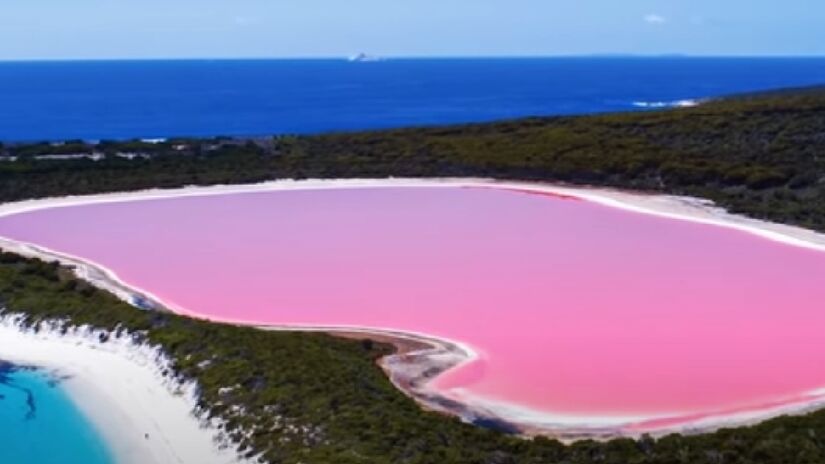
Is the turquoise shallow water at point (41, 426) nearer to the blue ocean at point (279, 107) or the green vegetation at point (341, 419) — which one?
the green vegetation at point (341, 419)

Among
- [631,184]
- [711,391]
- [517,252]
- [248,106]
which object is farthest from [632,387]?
[248,106]

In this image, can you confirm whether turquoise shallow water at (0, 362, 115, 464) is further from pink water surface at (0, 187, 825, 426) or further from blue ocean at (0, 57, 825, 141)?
blue ocean at (0, 57, 825, 141)

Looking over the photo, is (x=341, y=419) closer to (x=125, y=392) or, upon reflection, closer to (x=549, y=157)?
(x=125, y=392)

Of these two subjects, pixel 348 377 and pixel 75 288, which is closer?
pixel 348 377

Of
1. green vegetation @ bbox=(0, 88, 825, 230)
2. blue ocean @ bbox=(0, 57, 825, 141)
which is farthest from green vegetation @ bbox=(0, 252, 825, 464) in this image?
blue ocean @ bbox=(0, 57, 825, 141)

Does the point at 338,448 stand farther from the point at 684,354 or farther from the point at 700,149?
the point at 700,149

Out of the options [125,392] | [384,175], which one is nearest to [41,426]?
[125,392]
